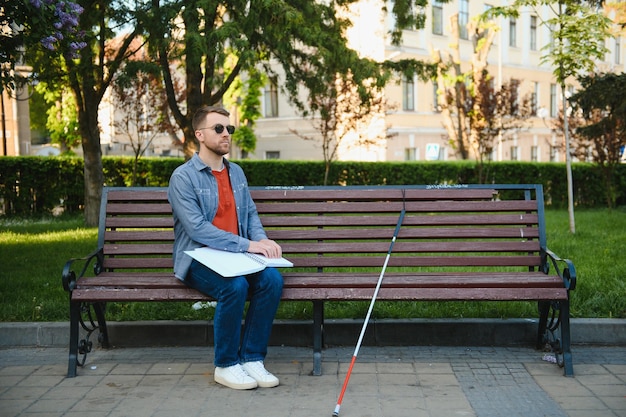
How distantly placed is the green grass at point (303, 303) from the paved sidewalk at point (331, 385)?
415 millimetres

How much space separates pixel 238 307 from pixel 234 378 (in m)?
0.44

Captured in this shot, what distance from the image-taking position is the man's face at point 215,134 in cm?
504

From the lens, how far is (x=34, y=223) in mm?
14102

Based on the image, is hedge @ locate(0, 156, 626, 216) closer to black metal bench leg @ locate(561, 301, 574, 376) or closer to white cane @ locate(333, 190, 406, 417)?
white cane @ locate(333, 190, 406, 417)

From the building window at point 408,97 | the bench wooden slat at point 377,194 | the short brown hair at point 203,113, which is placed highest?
the building window at point 408,97

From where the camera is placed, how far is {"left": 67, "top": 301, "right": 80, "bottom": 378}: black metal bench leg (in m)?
4.93

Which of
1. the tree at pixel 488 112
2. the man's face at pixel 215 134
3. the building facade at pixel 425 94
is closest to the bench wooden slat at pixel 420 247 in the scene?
the man's face at pixel 215 134

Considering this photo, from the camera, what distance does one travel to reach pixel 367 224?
5637 millimetres

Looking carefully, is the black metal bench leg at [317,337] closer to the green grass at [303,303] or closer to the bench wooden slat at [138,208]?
the green grass at [303,303]

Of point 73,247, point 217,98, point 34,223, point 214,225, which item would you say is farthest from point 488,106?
point 214,225

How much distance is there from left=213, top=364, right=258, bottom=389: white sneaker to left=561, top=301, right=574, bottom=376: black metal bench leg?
1995mm

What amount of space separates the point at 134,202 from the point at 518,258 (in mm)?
3072

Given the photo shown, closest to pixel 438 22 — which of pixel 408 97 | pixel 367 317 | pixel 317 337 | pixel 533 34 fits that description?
pixel 408 97

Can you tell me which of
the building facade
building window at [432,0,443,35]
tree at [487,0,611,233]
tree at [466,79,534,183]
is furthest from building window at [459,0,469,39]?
tree at [487,0,611,233]
